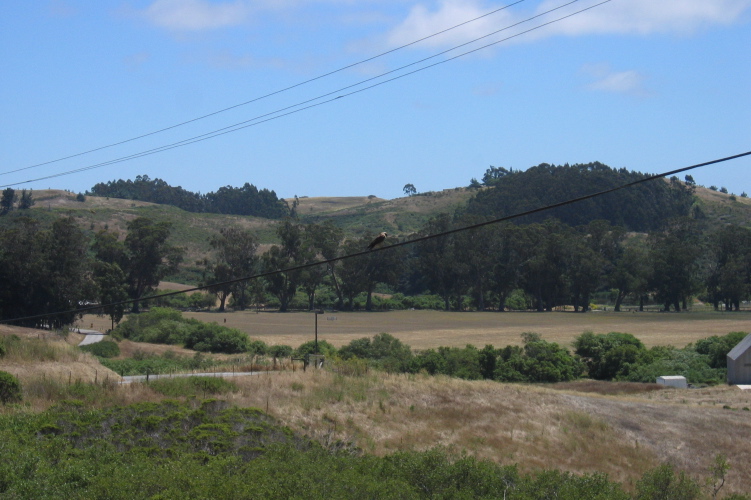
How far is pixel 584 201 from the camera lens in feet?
557

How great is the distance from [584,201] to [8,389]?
158m

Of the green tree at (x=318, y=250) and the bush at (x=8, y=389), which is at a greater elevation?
the green tree at (x=318, y=250)

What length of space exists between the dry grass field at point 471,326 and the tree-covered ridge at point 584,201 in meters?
53.6

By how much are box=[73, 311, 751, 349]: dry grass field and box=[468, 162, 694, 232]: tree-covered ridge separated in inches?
2109

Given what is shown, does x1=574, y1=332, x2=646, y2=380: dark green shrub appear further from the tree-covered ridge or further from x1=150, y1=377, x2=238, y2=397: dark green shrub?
the tree-covered ridge

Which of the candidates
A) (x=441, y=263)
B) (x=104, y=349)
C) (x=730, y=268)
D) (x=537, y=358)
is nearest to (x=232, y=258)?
(x=441, y=263)

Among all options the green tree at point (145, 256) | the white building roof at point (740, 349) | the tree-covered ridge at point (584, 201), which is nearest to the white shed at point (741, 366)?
the white building roof at point (740, 349)

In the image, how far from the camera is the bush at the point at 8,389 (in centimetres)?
2278

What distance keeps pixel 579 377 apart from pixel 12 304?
49562mm

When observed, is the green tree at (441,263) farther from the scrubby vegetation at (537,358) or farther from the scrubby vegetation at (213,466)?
the scrubby vegetation at (213,466)

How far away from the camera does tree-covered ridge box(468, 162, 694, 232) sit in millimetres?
169250

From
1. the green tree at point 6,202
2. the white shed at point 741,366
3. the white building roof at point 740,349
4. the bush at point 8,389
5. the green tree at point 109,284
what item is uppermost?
the green tree at point 6,202

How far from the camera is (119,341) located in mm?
61062

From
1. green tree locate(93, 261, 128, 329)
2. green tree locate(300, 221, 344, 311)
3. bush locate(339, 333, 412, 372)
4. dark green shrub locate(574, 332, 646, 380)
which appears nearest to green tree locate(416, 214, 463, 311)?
green tree locate(300, 221, 344, 311)
